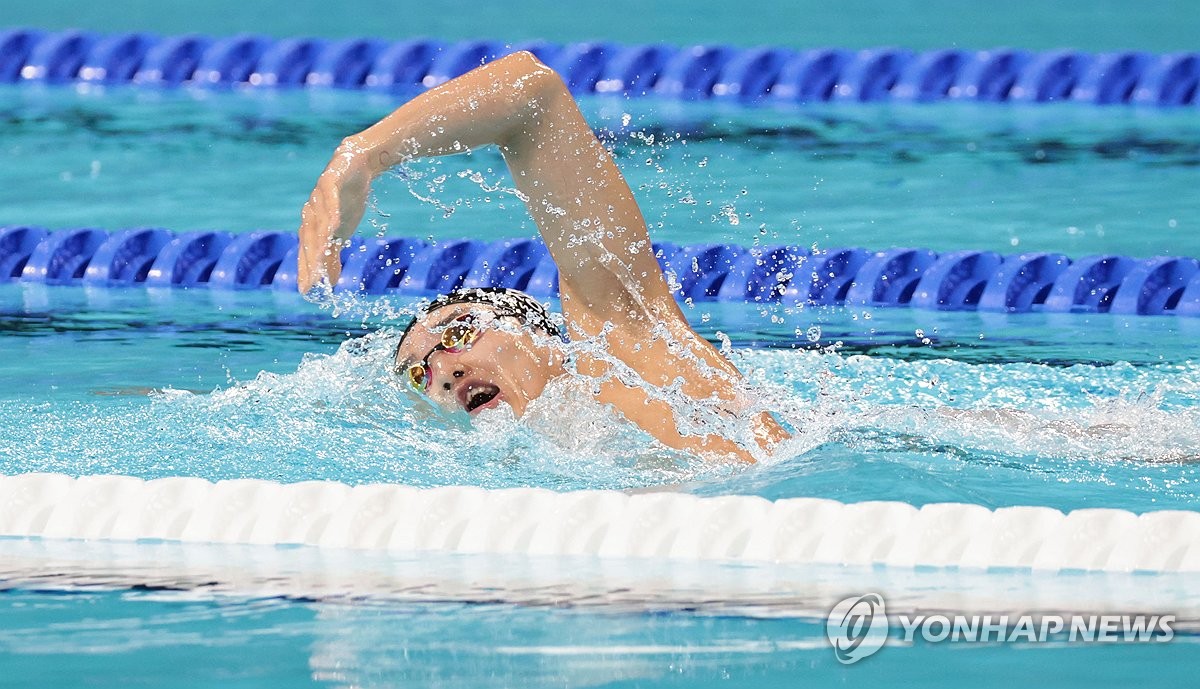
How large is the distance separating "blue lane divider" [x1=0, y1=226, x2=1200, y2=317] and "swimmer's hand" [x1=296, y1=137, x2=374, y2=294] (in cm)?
246

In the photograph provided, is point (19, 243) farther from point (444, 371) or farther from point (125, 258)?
point (444, 371)

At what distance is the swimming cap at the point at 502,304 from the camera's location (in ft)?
11.6

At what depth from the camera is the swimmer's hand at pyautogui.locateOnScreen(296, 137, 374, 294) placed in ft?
8.80

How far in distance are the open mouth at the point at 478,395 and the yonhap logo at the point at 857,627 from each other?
A: 986mm

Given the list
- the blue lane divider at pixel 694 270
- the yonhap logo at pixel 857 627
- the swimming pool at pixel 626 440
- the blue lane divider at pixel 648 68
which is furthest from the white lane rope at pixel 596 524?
the blue lane divider at pixel 648 68

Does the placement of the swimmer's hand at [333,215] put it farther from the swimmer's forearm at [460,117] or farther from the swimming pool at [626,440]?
the swimming pool at [626,440]

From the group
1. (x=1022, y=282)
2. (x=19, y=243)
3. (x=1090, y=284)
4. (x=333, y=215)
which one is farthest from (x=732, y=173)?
(x=333, y=215)

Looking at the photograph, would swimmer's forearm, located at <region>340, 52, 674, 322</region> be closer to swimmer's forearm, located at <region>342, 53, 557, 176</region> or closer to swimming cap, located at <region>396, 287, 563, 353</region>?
swimmer's forearm, located at <region>342, 53, 557, 176</region>

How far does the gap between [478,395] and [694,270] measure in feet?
7.34

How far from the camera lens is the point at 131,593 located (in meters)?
2.80

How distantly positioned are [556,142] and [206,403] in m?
1.23

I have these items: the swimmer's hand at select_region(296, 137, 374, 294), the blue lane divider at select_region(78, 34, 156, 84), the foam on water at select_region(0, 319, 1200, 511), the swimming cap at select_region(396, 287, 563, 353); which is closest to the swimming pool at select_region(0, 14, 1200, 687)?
the foam on water at select_region(0, 319, 1200, 511)

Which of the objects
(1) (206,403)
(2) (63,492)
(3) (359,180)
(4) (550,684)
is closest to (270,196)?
(1) (206,403)

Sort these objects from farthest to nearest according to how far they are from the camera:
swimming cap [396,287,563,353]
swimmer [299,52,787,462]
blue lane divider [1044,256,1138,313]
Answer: blue lane divider [1044,256,1138,313], swimming cap [396,287,563,353], swimmer [299,52,787,462]
